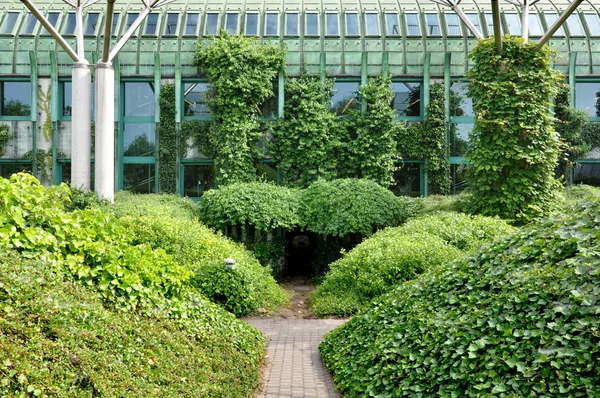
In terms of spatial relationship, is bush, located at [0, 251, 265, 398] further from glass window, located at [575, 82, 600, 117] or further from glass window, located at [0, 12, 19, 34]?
glass window, located at [0, 12, 19, 34]

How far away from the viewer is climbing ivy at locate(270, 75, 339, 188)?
24.0 m

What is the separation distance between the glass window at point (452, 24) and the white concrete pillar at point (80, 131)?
1531cm

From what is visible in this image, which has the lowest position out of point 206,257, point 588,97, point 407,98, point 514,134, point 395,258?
point 206,257

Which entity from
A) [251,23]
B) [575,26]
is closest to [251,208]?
[251,23]

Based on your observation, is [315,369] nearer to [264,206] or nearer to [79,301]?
[79,301]

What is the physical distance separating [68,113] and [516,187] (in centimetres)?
1822

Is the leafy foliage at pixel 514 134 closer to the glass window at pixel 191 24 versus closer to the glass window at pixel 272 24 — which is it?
the glass window at pixel 272 24

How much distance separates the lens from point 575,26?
26859mm

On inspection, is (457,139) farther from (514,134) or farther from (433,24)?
(514,134)

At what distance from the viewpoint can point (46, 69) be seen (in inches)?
1006

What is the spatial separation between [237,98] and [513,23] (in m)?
13.3

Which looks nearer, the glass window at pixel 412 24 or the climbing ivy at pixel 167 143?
the climbing ivy at pixel 167 143

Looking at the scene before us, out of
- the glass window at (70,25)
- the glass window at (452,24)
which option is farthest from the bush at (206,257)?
the glass window at (452,24)

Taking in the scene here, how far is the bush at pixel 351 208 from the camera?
1861 centimetres
